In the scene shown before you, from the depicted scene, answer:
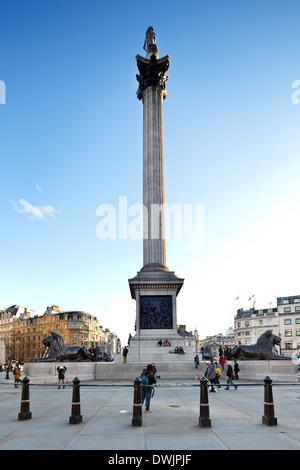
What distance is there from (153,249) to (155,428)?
29.0m

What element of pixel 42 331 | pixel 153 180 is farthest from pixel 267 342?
pixel 42 331

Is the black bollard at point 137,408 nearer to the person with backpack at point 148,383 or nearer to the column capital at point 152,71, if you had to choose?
the person with backpack at point 148,383

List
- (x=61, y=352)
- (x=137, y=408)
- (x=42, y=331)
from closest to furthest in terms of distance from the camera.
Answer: (x=137, y=408) < (x=61, y=352) < (x=42, y=331)

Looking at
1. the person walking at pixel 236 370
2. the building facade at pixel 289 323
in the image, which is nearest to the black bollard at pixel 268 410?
the person walking at pixel 236 370

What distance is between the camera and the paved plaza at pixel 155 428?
7.73 meters

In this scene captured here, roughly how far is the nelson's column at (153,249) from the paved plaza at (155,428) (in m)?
18.0

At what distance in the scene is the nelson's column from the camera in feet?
108

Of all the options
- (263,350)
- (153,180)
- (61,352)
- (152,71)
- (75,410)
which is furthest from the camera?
(152,71)

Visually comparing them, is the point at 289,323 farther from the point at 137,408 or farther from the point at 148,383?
the point at 137,408

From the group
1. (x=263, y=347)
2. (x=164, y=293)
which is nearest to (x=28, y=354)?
(x=164, y=293)

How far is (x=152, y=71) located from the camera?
45.3m

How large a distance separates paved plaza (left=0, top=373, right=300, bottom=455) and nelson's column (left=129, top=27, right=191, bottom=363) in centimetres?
1797

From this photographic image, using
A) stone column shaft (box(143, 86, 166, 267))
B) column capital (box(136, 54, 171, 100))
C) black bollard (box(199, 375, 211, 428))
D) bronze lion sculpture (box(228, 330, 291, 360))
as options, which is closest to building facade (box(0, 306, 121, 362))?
stone column shaft (box(143, 86, 166, 267))
